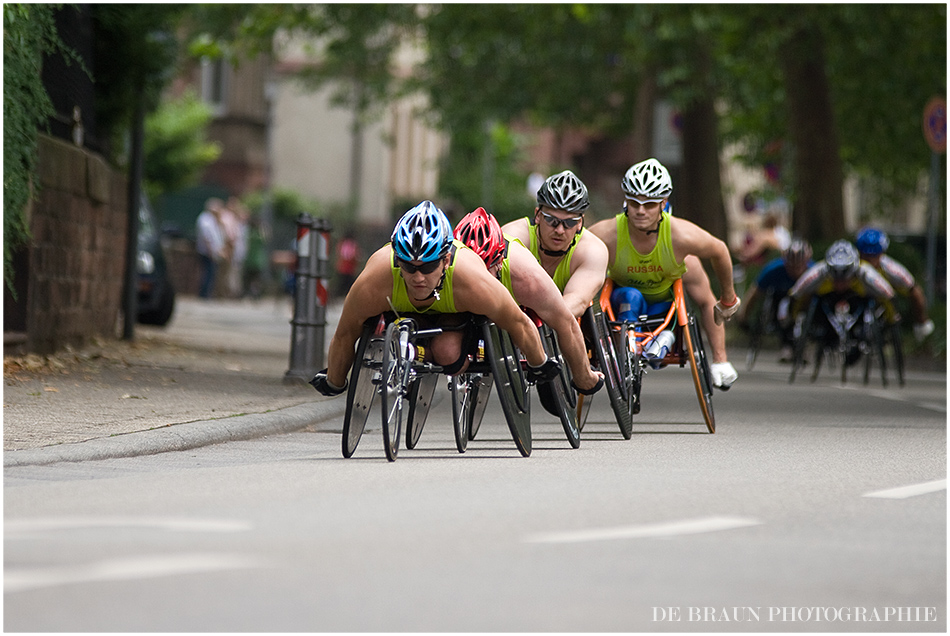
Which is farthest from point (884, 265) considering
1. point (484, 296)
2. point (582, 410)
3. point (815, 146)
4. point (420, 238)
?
point (420, 238)

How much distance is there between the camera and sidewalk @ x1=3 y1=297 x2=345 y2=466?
9438mm

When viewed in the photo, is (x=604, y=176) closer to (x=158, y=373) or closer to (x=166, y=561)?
(x=158, y=373)

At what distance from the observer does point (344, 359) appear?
30.2 ft

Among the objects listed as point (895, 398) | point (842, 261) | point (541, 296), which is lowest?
point (895, 398)

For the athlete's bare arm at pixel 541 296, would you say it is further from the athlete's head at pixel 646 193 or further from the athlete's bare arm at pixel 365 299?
the athlete's head at pixel 646 193

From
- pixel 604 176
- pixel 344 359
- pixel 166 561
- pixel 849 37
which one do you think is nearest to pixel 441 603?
pixel 166 561

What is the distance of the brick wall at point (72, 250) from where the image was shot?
14422mm

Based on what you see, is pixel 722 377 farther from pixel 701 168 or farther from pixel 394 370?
pixel 701 168

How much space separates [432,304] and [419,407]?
112 centimetres

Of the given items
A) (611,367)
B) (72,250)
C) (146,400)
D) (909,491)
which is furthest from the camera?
(72,250)

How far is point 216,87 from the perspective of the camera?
4972cm

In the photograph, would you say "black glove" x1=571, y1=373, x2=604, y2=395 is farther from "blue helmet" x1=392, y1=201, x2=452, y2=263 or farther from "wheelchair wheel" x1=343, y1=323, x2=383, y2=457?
"blue helmet" x1=392, y1=201, x2=452, y2=263

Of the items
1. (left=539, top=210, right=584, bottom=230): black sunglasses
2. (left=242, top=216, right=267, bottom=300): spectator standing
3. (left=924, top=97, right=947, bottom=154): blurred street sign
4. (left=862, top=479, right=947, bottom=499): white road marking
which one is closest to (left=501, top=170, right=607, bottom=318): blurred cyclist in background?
(left=539, top=210, right=584, bottom=230): black sunglasses

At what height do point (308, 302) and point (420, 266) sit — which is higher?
point (420, 266)
